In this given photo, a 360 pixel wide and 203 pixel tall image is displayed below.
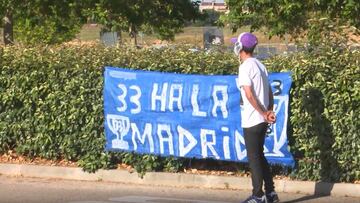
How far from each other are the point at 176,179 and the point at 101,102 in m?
1.51

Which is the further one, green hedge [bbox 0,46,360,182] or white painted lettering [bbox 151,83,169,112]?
white painted lettering [bbox 151,83,169,112]

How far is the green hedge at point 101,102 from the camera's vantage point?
997 centimetres

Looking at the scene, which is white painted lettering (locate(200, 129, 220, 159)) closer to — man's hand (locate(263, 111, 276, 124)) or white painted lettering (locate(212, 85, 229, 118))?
white painted lettering (locate(212, 85, 229, 118))

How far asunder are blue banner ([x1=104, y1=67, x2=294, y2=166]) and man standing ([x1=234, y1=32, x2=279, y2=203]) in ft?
4.21

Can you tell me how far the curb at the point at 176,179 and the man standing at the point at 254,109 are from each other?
4.19 ft

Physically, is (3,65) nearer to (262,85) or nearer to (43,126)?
(43,126)

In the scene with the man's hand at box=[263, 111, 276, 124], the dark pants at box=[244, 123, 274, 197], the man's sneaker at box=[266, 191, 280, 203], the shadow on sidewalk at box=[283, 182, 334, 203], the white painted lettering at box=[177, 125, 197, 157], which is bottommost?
the shadow on sidewalk at box=[283, 182, 334, 203]

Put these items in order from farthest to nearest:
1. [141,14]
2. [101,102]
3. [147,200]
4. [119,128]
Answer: [141,14] < [101,102] < [119,128] < [147,200]

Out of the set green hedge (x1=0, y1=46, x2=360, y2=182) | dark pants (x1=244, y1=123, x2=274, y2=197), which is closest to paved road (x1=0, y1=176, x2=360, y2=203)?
green hedge (x1=0, y1=46, x2=360, y2=182)

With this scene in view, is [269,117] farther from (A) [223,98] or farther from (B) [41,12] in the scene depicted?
(B) [41,12]

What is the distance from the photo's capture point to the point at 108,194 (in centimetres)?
1031

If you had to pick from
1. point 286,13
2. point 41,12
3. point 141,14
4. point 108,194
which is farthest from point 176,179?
point 141,14

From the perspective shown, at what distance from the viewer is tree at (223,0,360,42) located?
52.7 feet

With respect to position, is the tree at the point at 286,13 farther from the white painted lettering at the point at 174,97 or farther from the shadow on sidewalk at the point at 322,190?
the shadow on sidewalk at the point at 322,190
